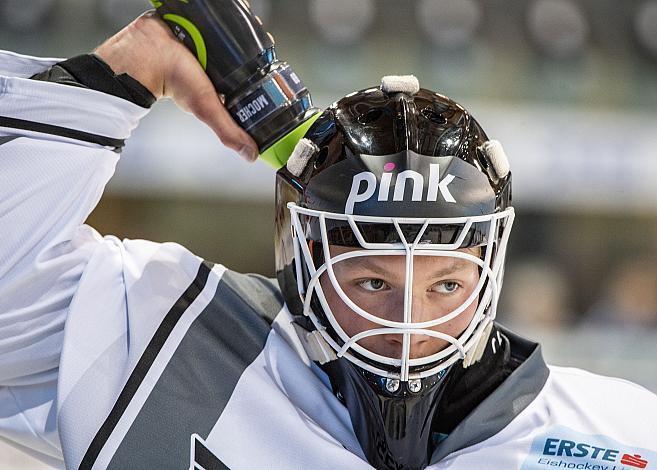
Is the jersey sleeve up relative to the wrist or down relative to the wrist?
down

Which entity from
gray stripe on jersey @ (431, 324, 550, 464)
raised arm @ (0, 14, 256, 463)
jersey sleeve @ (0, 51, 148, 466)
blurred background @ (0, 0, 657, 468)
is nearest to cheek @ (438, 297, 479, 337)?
gray stripe on jersey @ (431, 324, 550, 464)

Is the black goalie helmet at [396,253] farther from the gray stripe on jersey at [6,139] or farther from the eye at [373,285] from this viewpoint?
the gray stripe on jersey at [6,139]

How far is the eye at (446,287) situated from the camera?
1204 mm

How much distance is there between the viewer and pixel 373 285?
1.20 m

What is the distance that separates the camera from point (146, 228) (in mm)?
5516

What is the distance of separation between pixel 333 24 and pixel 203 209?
1375 mm

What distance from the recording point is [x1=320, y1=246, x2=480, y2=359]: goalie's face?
118 centimetres

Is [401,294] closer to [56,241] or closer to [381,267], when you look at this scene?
[381,267]

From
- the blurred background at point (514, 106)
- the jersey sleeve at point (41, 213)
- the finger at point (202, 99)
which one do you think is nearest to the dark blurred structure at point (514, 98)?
the blurred background at point (514, 106)

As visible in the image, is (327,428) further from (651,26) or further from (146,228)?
(651,26)

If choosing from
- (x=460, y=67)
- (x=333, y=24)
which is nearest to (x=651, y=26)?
(x=460, y=67)

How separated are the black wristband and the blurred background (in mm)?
3489

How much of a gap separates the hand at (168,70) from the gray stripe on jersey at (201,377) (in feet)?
0.72

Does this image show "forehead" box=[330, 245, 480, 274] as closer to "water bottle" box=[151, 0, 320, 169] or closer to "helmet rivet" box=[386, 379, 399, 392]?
"helmet rivet" box=[386, 379, 399, 392]
